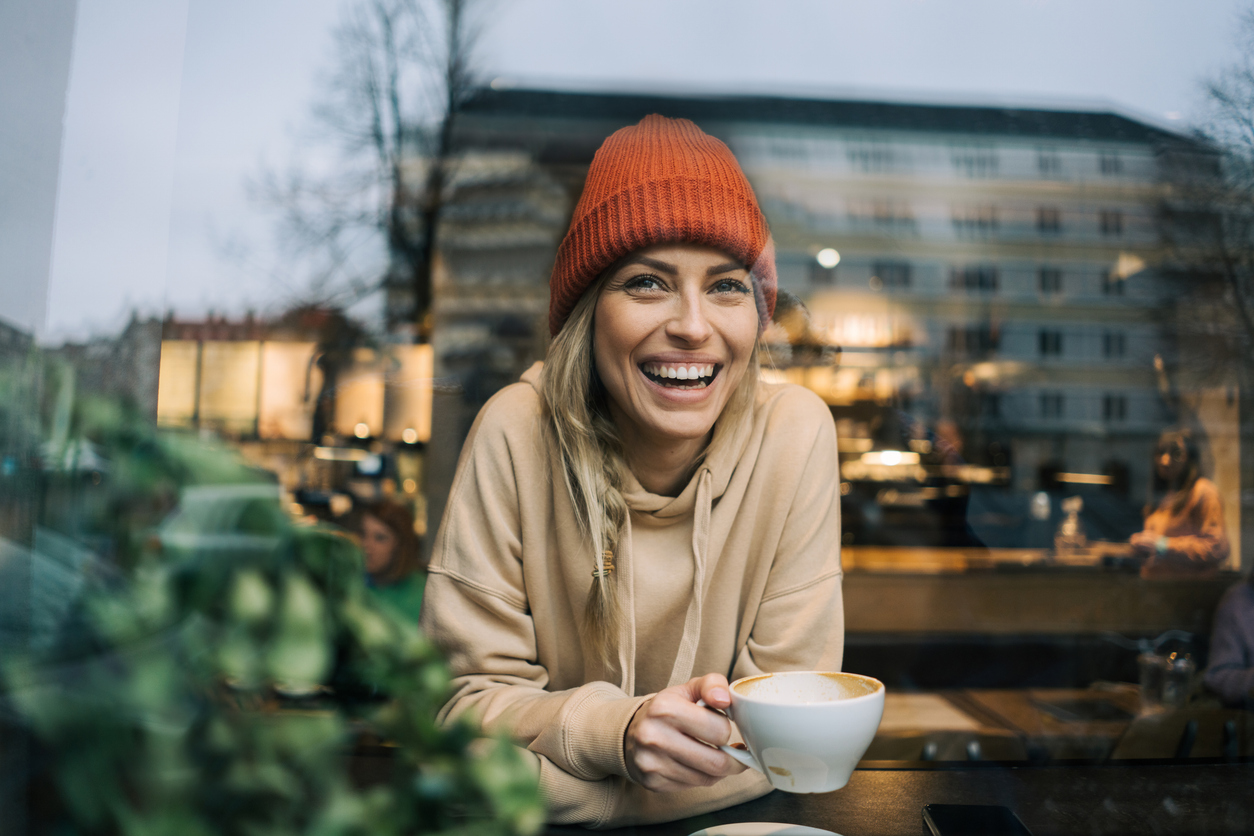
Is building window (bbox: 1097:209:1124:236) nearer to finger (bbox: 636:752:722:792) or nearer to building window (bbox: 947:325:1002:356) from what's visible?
building window (bbox: 947:325:1002:356)

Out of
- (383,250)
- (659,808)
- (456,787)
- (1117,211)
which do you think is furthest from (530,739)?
(1117,211)

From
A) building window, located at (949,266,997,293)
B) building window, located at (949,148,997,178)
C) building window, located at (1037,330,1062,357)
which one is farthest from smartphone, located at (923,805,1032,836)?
building window, located at (1037,330,1062,357)

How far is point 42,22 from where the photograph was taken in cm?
74

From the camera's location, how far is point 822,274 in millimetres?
6137

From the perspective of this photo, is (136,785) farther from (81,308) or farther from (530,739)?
(81,308)

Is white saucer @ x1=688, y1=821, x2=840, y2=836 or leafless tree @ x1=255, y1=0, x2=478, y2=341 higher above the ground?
leafless tree @ x1=255, y1=0, x2=478, y2=341

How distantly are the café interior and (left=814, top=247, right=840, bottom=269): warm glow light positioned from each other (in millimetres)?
25

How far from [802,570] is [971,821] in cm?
31

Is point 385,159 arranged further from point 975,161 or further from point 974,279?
point 974,279

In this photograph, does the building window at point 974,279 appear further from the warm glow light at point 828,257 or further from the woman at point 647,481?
the woman at point 647,481

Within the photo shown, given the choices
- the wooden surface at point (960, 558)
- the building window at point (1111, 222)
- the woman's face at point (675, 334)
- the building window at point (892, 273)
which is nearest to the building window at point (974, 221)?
the building window at point (892, 273)

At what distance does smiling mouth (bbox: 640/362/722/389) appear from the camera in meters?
0.83

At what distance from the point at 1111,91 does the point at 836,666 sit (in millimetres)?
3035

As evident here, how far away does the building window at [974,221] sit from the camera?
21.5 feet
